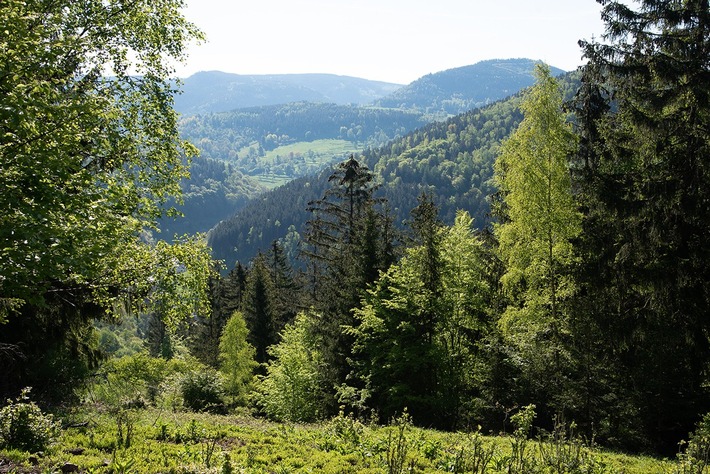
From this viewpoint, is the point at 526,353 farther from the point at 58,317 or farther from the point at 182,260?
the point at 58,317

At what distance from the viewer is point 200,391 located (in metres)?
24.0

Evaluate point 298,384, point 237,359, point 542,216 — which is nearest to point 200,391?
point 298,384

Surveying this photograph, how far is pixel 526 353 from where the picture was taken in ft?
55.2

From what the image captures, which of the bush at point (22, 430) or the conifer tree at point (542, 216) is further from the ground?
the conifer tree at point (542, 216)

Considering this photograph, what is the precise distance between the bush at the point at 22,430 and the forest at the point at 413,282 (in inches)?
1.3

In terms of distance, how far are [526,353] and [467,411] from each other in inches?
150

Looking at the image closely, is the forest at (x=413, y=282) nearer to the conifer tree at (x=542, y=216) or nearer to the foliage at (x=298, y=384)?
the conifer tree at (x=542, y=216)

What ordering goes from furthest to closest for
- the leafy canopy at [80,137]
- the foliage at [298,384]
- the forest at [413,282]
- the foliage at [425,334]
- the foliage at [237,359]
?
the foliage at [237,359] → the foliage at [298,384] → the foliage at [425,334] → the forest at [413,282] → the leafy canopy at [80,137]

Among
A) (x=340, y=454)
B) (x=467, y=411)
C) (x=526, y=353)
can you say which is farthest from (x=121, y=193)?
(x=467, y=411)

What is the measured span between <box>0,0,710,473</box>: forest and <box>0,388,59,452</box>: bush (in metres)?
0.03

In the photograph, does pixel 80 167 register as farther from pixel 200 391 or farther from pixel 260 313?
pixel 260 313

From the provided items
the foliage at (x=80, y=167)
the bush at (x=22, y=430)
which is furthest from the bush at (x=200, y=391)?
the bush at (x=22, y=430)

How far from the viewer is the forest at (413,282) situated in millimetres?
7812

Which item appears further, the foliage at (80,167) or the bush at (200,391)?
the bush at (200,391)
